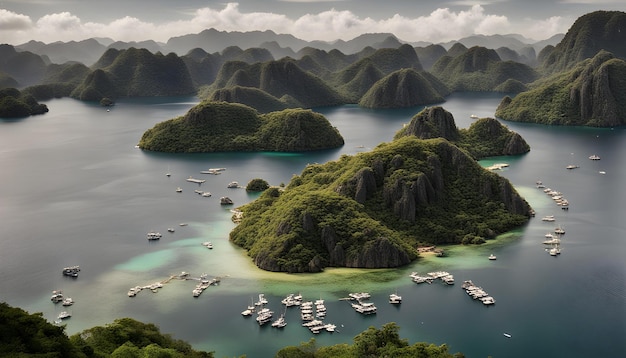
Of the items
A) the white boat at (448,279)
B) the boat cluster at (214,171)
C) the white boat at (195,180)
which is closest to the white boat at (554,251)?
the white boat at (448,279)

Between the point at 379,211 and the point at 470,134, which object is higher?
the point at 470,134

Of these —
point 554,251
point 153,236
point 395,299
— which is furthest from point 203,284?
point 554,251

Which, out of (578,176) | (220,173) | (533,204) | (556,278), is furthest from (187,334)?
(578,176)

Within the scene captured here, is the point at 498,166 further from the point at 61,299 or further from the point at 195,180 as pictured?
the point at 61,299

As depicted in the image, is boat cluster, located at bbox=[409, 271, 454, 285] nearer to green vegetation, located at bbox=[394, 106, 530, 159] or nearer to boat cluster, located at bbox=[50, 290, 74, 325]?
boat cluster, located at bbox=[50, 290, 74, 325]

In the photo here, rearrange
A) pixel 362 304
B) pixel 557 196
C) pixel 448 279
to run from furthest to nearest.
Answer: pixel 557 196, pixel 448 279, pixel 362 304

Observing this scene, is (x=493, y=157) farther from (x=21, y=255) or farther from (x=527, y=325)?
(x=21, y=255)
